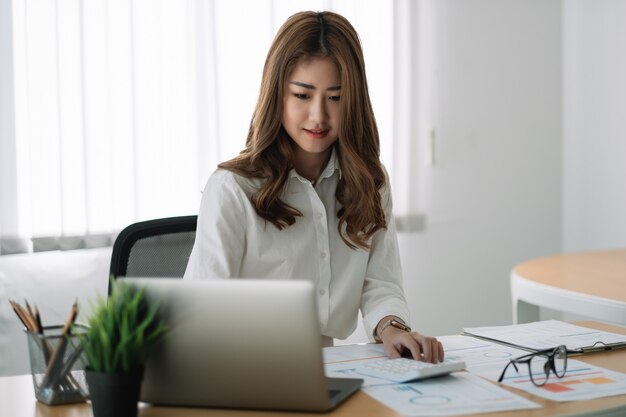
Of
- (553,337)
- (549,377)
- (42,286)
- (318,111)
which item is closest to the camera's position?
(549,377)

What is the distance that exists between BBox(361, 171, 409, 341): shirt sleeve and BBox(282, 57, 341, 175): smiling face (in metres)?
0.28

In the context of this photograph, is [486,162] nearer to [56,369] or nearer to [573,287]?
[573,287]

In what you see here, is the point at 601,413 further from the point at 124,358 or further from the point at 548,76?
the point at 548,76

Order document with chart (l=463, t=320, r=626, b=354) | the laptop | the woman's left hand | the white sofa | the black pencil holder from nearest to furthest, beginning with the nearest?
the laptop
the black pencil holder
the woman's left hand
document with chart (l=463, t=320, r=626, b=354)
the white sofa

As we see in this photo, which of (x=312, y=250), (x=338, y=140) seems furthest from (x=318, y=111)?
(x=312, y=250)

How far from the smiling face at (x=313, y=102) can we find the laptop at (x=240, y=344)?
717 mm

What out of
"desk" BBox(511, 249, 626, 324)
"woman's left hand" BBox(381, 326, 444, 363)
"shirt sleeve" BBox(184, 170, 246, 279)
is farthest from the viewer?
"desk" BBox(511, 249, 626, 324)

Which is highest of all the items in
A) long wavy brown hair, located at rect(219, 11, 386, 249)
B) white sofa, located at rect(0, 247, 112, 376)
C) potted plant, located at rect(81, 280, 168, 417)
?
long wavy brown hair, located at rect(219, 11, 386, 249)

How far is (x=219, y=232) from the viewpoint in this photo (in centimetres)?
177

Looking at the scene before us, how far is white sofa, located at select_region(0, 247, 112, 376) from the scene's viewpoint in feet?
9.46

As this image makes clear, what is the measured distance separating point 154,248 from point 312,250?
36 centimetres

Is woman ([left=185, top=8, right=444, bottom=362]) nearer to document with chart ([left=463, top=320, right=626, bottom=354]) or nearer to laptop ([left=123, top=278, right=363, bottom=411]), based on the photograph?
document with chart ([left=463, top=320, right=626, bottom=354])

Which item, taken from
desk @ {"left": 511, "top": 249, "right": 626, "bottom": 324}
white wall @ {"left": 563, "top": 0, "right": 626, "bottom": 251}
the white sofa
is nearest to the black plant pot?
desk @ {"left": 511, "top": 249, "right": 626, "bottom": 324}

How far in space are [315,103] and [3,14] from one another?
151cm
